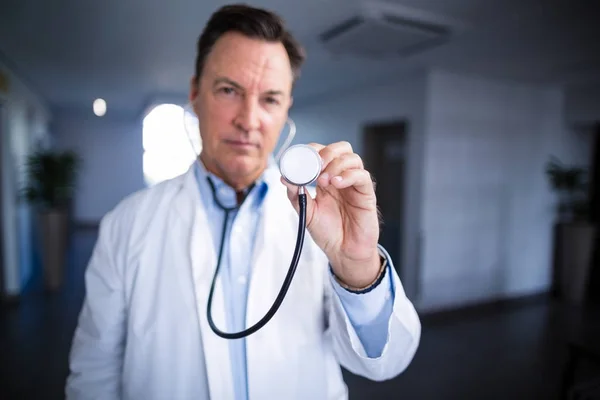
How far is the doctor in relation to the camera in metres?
0.75

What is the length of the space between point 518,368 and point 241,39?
3.20 metres

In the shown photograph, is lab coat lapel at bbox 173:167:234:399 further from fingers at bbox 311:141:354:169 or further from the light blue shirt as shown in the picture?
fingers at bbox 311:141:354:169

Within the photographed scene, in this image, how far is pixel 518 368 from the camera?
2.85 metres

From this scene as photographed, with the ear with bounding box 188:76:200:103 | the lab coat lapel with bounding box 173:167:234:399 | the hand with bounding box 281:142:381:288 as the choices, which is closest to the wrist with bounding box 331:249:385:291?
the hand with bounding box 281:142:381:288

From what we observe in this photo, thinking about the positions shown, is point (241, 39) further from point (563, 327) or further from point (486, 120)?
point (563, 327)

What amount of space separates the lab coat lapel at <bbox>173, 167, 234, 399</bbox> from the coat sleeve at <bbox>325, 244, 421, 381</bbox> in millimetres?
253

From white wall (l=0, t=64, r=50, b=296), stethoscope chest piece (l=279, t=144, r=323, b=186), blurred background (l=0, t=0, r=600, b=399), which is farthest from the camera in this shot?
white wall (l=0, t=64, r=50, b=296)

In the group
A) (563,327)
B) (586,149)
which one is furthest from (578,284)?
(586,149)

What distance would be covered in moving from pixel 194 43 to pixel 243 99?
2194 mm

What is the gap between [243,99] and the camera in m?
0.80

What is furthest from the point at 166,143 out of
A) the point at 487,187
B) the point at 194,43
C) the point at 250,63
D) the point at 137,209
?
the point at 487,187

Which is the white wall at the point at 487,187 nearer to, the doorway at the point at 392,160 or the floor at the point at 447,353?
the doorway at the point at 392,160

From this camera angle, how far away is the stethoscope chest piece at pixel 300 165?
56 centimetres

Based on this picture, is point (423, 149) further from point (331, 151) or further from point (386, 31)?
point (331, 151)
